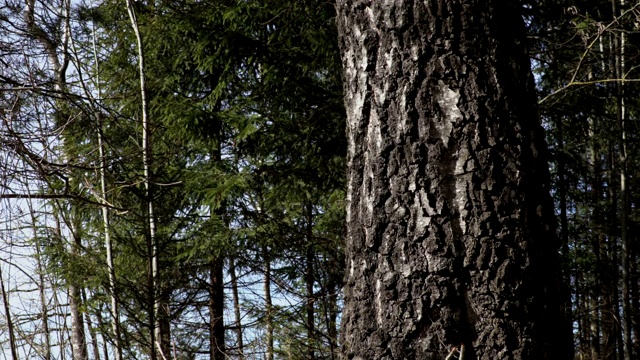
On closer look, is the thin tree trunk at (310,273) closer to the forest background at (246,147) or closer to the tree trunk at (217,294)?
the forest background at (246,147)

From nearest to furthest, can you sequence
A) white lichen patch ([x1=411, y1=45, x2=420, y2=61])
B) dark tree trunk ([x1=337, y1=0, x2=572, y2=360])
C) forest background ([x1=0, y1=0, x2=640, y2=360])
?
dark tree trunk ([x1=337, y1=0, x2=572, y2=360])
white lichen patch ([x1=411, y1=45, x2=420, y2=61])
forest background ([x1=0, y1=0, x2=640, y2=360])

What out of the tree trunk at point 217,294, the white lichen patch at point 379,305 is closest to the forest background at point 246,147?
the tree trunk at point 217,294

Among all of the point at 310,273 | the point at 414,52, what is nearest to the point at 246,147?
the point at 310,273

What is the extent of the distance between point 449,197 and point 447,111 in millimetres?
242

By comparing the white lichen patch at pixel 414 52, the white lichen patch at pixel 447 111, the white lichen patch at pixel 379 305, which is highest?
the white lichen patch at pixel 414 52

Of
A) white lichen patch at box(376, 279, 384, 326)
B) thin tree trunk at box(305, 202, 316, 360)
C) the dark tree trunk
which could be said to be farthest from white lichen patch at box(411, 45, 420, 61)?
thin tree trunk at box(305, 202, 316, 360)

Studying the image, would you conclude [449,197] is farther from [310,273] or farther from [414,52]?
[310,273]

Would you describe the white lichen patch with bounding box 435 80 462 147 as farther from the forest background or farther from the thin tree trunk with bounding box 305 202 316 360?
the thin tree trunk with bounding box 305 202 316 360

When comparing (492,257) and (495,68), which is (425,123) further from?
(492,257)

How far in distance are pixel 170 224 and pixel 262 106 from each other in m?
1.79

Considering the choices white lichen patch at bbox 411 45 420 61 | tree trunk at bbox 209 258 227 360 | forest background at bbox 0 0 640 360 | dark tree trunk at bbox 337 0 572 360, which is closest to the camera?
dark tree trunk at bbox 337 0 572 360

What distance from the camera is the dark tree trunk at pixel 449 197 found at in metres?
1.79

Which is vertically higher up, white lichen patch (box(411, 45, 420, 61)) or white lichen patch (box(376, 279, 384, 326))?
white lichen patch (box(411, 45, 420, 61))

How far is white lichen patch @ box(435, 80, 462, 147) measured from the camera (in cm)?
185
